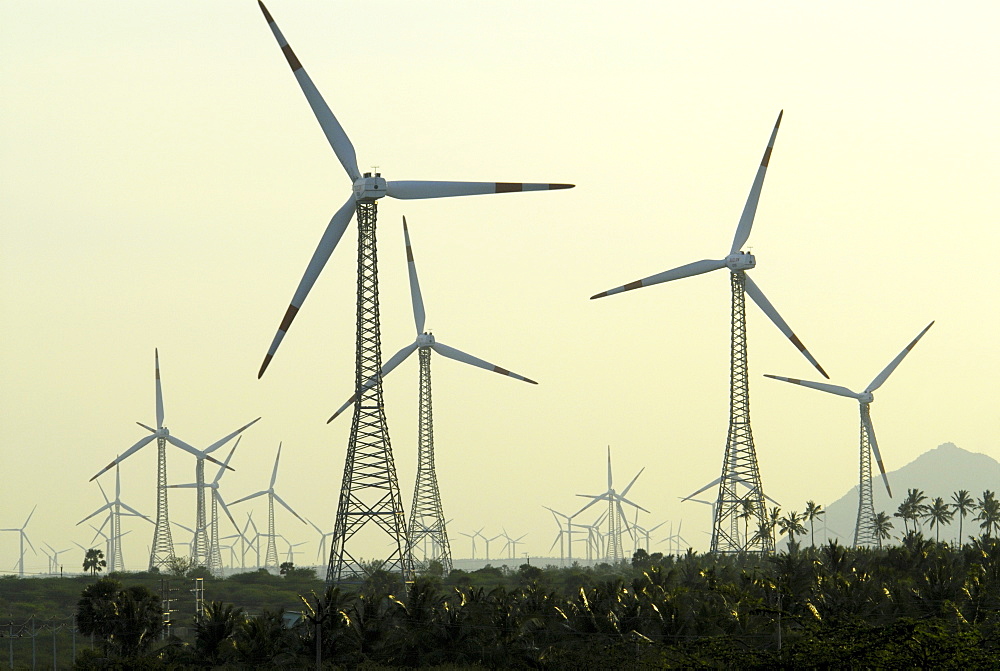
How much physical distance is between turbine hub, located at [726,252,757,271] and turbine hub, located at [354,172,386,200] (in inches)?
1812

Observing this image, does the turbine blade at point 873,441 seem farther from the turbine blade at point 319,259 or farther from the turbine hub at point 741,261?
the turbine blade at point 319,259

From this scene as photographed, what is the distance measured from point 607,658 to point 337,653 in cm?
1686

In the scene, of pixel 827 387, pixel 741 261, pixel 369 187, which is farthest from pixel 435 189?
pixel 827 387

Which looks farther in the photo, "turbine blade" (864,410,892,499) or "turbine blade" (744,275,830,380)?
"turbine blade" (864,410,892,499)

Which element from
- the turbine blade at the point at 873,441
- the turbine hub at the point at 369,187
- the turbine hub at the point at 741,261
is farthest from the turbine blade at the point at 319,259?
the turbine blade at the point at 873,441

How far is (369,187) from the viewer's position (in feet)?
302

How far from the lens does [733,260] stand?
12900 cm

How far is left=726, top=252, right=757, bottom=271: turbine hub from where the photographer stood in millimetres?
128750

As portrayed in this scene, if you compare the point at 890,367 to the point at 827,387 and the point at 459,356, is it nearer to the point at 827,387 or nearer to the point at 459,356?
the point at 827,387

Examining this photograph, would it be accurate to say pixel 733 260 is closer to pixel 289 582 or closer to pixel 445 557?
pixel 445 557

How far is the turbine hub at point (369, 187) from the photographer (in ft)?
302

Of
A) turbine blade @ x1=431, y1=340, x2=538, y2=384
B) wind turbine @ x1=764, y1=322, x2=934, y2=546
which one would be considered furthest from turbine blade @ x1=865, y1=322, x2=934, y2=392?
turbine blade @ x1=431, y1=340, x2=538, y2=384

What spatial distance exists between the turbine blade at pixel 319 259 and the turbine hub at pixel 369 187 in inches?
89.7

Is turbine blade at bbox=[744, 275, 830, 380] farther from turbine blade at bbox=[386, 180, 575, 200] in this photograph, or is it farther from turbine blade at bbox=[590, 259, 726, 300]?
turbine blade at bbox=[386, 180, 575, 200]
